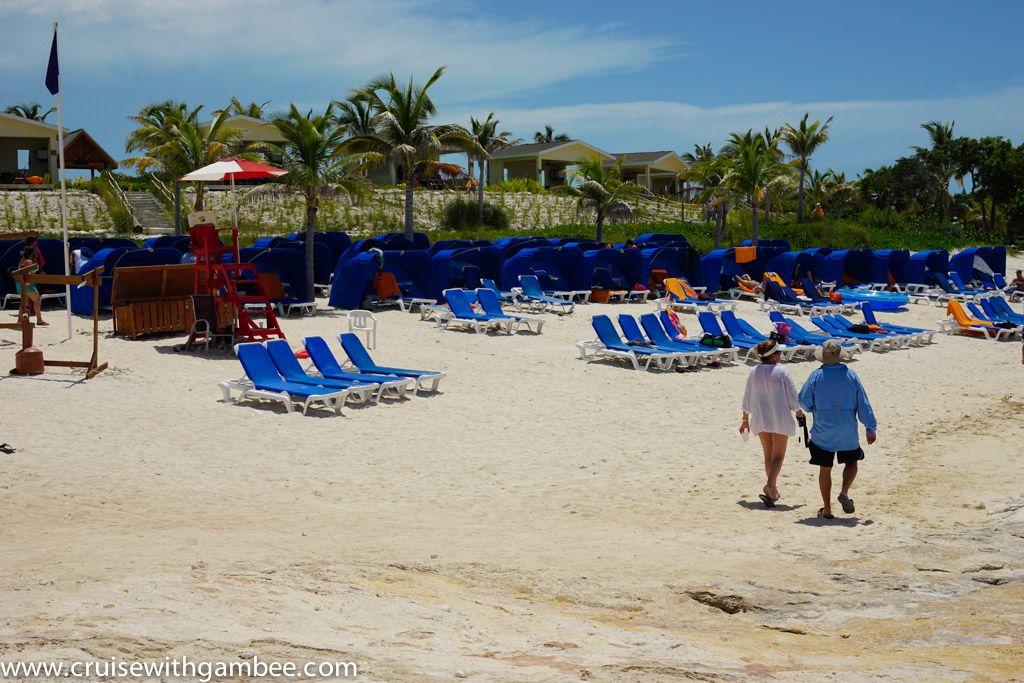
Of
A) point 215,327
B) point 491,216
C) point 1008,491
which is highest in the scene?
point 491,216

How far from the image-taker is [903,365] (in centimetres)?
1700

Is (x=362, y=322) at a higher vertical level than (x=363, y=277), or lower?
lower

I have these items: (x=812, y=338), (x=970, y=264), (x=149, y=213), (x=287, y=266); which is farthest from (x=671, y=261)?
(x=149, y=213)

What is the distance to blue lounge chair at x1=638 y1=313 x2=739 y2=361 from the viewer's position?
16.0 metres

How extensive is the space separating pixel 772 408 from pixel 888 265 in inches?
966

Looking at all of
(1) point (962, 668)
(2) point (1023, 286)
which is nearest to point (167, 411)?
(1) point (962, 668)

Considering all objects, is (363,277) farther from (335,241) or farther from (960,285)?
(960,285)

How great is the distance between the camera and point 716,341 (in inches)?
645

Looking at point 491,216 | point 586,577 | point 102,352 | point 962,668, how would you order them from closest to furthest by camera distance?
1. point 962,668
2. point 586,577
3. point 102,352
4. point 491,216

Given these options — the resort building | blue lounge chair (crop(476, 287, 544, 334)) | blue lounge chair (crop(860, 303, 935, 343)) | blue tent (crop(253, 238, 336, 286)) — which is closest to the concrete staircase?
the resort building

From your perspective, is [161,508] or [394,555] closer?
[394,555]

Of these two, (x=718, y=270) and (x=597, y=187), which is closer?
(x=718, y=270)

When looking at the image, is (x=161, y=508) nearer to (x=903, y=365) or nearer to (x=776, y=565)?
(x=776, y=565)

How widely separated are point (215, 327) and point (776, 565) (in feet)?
34.4
